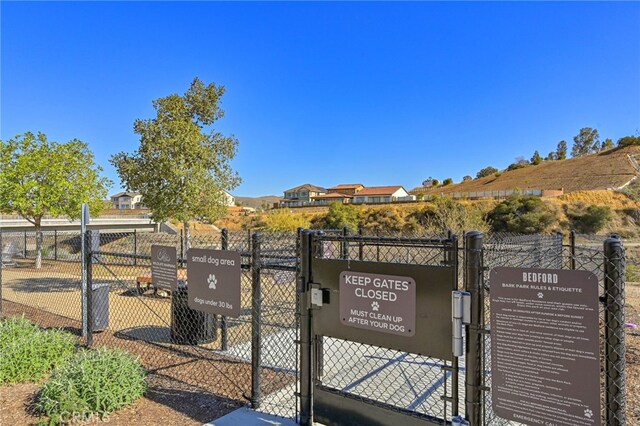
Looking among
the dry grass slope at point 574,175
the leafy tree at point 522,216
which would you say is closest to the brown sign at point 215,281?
the leafy tree at point 522,216

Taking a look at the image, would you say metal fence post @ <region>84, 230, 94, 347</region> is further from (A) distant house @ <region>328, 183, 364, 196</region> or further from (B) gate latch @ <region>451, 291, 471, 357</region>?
(A) distant house @ <region>328, 183, 364, 196</region>

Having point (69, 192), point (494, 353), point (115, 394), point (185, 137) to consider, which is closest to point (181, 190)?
point (185, 137)

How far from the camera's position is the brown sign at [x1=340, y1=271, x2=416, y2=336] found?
2.91 meters

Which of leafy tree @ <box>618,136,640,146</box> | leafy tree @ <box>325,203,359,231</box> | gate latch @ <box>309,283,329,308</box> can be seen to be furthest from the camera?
leafy tree @ <box>618,136,640,146</box>

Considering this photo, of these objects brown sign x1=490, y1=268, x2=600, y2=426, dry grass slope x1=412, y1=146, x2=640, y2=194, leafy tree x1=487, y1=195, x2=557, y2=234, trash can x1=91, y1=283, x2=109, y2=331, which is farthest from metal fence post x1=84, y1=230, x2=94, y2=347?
dry grass slope x1=412, y1=146, x2=640, y2=194

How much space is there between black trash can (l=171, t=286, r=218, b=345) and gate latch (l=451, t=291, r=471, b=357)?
469cm

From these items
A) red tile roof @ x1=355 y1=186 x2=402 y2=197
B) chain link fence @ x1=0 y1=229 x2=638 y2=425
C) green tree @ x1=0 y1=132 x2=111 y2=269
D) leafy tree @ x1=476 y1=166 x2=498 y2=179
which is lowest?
chain link fence @ x1=0 y1=229 x2=638 y2=425

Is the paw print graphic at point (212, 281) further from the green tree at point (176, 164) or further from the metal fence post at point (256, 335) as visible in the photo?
the green tree at point (176, 164)

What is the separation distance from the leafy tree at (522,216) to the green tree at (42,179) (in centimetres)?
3768

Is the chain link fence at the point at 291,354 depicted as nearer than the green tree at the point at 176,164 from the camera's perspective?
Yes

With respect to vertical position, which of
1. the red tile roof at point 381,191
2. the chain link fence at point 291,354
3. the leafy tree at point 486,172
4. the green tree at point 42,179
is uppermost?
the leafy tree at point 486,172

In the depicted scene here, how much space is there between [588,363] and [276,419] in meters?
2.63

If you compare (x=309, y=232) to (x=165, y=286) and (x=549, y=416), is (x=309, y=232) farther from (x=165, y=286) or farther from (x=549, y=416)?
(x=165, y=286)

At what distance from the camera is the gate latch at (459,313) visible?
2.60 meters
